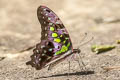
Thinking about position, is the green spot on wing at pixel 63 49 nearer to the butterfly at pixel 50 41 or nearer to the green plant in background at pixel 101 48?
the butterfly at pixel 50 41

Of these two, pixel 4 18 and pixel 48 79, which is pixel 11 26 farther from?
Answer: pixel 48 79

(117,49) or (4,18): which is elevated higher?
(4,18)

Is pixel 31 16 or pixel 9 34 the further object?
pixel 31 16

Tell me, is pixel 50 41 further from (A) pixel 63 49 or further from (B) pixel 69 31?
(B) pixel 69 31

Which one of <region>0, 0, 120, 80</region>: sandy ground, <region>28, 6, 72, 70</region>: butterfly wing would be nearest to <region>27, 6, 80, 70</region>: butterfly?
<region>28, 6, 72, 70</region>: butterfly wing

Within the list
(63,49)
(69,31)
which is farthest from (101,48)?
(69,31)

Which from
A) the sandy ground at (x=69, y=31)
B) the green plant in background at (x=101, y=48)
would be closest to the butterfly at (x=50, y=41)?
the sandy ground at (x=69, y=31)

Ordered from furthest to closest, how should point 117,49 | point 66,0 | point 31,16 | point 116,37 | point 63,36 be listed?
point 66,0 → point 31,16 → point 116,37 → point 117,49 → point 63,36

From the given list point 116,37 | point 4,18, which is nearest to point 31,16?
point 4,18

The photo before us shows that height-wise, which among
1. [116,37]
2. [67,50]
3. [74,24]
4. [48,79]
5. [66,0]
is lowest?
[48,79]
